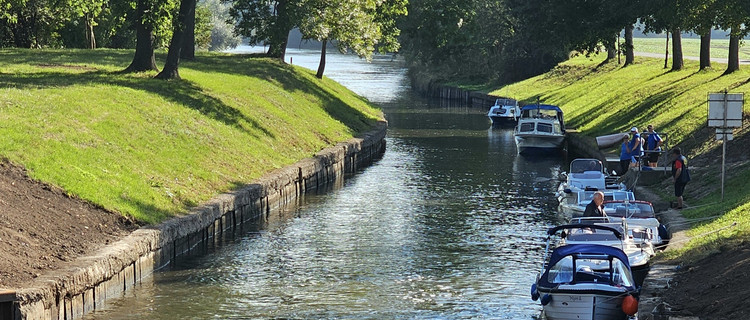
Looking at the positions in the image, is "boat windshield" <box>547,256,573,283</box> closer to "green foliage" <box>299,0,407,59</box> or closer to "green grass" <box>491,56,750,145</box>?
"green grass" <box>491,56,750,145</box>

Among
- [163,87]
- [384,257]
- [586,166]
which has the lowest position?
[384,257]

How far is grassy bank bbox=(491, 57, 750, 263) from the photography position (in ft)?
84.2

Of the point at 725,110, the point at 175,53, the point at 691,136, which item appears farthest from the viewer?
the point at 175,53

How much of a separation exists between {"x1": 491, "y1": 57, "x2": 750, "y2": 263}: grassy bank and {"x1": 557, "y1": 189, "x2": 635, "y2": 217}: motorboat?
6.65 feet

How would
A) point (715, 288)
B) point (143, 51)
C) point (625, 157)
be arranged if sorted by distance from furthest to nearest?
point (143, 51)
point (625, 157)
point (715, 288)

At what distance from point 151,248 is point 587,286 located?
9.95m

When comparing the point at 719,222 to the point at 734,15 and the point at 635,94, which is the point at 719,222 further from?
the point at 635,94

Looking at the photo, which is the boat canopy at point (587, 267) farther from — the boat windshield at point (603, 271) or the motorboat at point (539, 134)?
the motorboat at point (539, 134)

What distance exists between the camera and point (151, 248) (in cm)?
2428

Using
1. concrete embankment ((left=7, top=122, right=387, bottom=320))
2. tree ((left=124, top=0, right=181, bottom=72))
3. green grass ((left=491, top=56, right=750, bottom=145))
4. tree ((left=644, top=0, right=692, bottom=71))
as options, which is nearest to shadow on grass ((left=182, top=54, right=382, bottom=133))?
tree ((left=124, top=0, right=181, bottom=72))

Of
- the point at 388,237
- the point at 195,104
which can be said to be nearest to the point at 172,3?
the point at 195,104

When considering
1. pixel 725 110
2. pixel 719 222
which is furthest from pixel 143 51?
pixel 719 222

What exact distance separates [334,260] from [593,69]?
67.7 meters

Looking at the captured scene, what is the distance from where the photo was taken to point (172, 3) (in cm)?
4375
